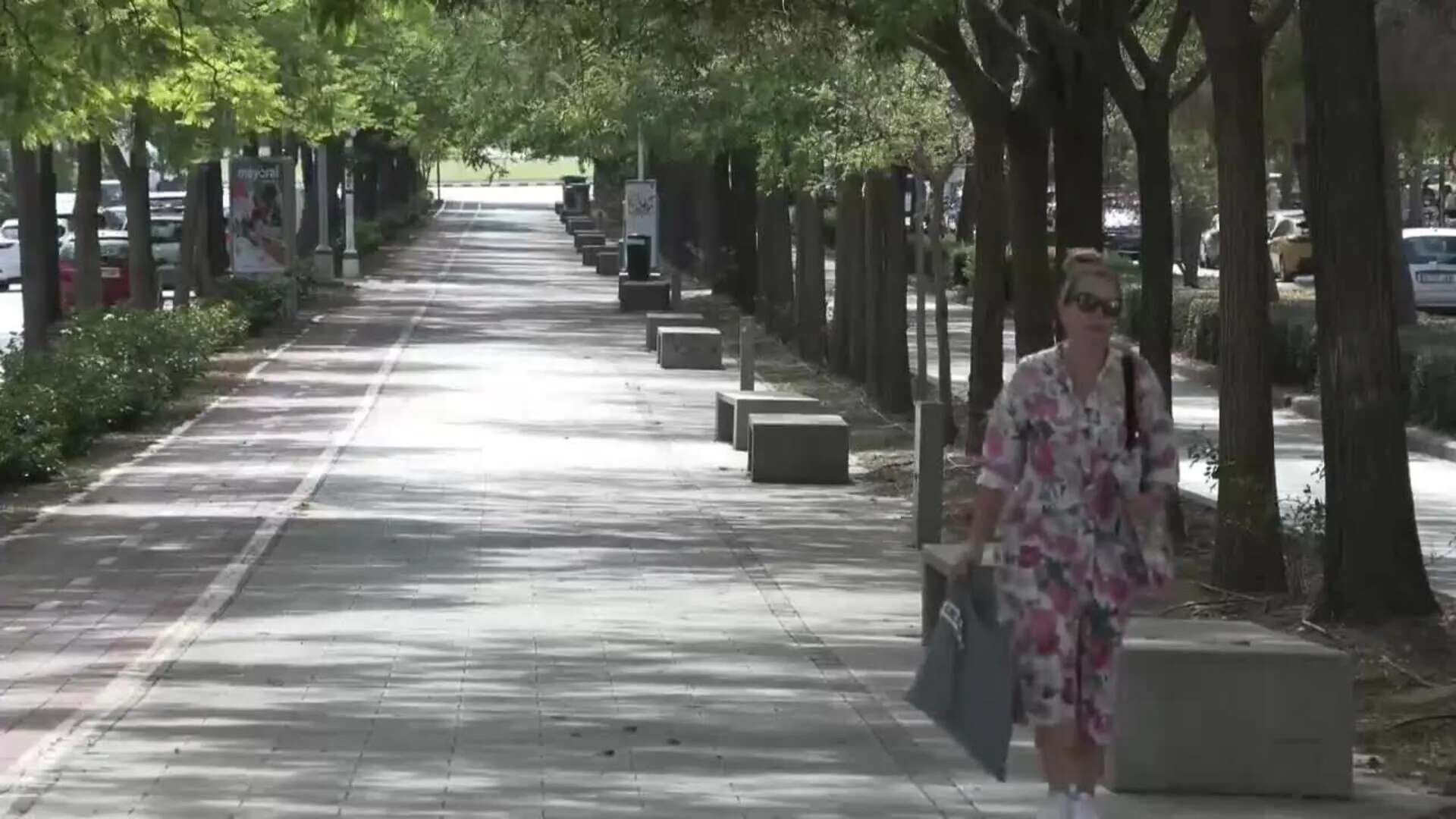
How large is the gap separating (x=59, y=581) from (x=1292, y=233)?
47.9 m

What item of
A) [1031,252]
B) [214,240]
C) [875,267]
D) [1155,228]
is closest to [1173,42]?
[1155,228]

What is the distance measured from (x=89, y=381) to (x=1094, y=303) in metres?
17.6

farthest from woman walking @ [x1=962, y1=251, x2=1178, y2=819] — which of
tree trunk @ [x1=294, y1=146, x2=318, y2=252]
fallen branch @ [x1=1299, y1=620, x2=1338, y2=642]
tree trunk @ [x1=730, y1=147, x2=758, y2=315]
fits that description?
tree trunk @ [x1=294, y1=146, x2=318, y2=252]

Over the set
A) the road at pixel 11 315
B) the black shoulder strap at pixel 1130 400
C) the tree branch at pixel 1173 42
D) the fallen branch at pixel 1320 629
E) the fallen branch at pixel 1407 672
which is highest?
the tree branch at pixel 1173 42

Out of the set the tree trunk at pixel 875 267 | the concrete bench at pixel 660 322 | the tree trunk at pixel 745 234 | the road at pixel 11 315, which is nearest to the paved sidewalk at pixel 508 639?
the tree trunk at pixel 875 267

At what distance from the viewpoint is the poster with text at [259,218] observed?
4169 centimetres

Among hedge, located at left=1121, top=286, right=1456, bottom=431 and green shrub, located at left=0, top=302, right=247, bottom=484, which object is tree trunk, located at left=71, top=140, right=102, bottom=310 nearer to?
green shrub, located at left=0, top=302, right=247, bottom=484

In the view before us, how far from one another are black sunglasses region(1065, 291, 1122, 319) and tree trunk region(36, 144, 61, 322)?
23.5 m

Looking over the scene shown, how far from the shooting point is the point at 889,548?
16750mm

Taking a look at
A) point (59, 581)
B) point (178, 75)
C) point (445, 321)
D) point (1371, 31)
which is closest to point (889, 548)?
point (59, 581)

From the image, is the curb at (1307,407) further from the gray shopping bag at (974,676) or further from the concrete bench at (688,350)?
the gray shopping bag at (974,676)

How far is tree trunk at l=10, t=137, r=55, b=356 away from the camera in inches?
1109


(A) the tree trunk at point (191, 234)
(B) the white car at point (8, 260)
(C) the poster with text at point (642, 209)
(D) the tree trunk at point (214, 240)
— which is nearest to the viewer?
(A) the tree trunk at point (191, 234)

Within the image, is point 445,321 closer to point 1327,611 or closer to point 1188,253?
point 1188,253
